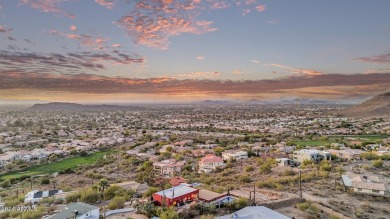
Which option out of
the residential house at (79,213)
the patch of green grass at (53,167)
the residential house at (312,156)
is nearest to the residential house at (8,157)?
the patch of green grass at (53,167)

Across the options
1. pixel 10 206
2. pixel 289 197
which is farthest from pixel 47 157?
pixel 289 197

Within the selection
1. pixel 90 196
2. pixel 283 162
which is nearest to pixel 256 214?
pixel 90 196

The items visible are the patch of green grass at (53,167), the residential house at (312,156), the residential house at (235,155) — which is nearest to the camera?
the residential house at (312,156)

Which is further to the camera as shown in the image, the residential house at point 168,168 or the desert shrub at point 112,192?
the residential house at point 168,168

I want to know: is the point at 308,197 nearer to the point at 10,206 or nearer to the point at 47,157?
the point at 10,206

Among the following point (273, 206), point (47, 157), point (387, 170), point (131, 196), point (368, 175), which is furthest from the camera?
point (47, 157)

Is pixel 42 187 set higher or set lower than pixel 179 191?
lower

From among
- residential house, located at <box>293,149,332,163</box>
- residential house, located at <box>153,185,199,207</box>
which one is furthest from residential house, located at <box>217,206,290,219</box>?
residential house, located at <box>293,149,332,163</box>

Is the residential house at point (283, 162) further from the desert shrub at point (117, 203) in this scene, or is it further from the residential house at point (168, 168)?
the desert shrub at point (117, 203)

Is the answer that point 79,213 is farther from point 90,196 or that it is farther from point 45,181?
point 45,181
